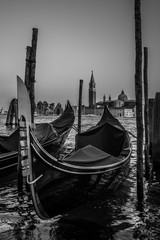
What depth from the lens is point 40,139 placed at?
7754 millimetres

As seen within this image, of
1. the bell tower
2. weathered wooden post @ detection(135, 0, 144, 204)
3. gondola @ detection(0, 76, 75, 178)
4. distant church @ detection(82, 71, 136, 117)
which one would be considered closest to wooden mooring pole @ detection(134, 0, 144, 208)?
weathered wooden post @ detection(135, 0, 144, 204)

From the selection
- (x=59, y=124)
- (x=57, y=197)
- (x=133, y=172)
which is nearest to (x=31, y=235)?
(x=57, y=197)

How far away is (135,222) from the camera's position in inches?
145

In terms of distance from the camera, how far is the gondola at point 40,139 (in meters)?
5.75

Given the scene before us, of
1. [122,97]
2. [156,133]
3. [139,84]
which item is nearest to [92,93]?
[122,97]

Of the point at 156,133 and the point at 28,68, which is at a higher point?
the point at 28,68

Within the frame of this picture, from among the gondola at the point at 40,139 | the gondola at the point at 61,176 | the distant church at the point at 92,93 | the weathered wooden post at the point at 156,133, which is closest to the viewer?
the gondola at the point at 61,176

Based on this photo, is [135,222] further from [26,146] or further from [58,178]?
[26,146]

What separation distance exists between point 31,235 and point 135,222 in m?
1.57

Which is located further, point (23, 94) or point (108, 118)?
point (108, 118)

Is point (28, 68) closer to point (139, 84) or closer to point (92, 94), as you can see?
point (139, 84)

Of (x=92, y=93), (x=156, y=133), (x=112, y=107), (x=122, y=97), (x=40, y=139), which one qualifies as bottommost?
(x=40, y=139)

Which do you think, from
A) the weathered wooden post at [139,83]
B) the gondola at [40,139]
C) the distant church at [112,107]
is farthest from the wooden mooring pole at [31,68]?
the distant church at [112,107]

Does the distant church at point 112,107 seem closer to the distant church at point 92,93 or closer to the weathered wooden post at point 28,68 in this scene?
the distant church at point 92,93
